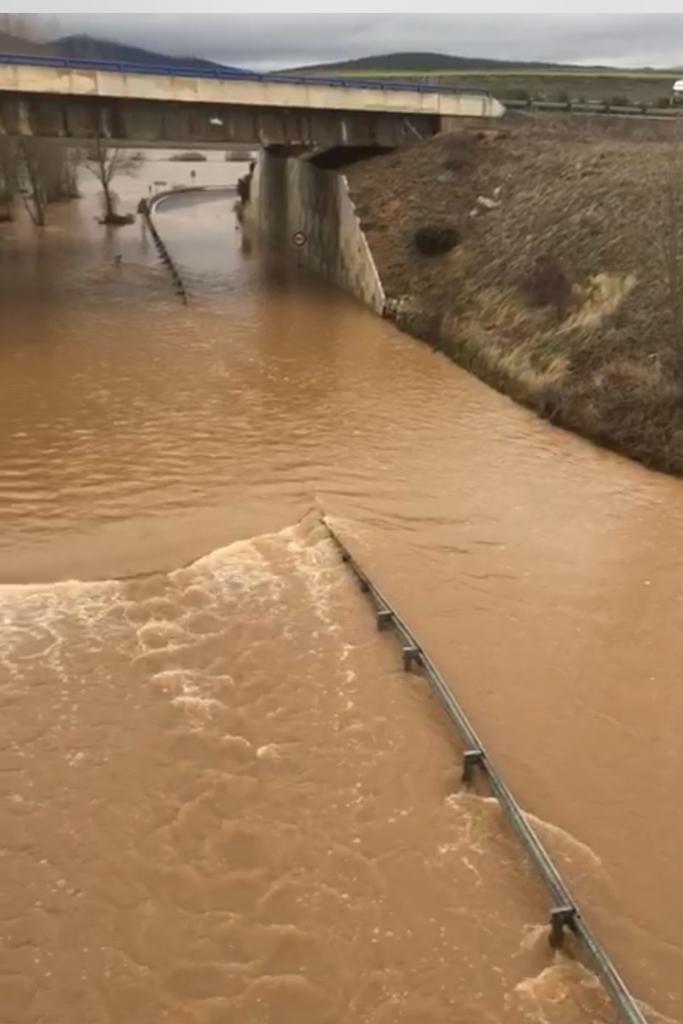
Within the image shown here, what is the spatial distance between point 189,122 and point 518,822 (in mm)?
30350

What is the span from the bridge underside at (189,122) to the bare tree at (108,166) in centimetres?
100

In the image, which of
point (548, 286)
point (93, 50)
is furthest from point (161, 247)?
point (93, 50)

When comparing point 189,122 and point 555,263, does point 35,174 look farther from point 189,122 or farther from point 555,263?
point 555,263

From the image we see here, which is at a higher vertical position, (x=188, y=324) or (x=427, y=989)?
(x=188, y=324)

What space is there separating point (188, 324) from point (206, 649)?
1983 cm

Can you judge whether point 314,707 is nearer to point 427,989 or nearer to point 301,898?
point 301,898

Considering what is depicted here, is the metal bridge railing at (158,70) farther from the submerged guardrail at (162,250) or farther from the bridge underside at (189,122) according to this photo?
the submerged guardrail at (162,250)

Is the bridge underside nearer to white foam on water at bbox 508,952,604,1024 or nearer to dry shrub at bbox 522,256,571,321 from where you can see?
dry shrub at bbox 522,256,571,321

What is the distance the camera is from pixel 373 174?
37469 millimetres

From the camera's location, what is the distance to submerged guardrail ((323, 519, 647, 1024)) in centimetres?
861

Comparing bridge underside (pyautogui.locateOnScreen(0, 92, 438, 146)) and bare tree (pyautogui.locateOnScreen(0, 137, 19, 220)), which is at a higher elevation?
bridge underside (pyautogui.locateOnScreen(0, 92, 438, 146))

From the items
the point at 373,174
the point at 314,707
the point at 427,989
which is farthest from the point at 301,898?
the point at 373,174

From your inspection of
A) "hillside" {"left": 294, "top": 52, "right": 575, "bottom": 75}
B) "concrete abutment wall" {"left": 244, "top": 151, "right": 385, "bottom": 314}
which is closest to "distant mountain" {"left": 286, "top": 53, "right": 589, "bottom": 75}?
"hillside" {"left": 294, "top": 52, "right": 575, "bottom": 75}

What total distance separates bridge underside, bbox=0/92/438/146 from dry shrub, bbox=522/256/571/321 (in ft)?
39.6
